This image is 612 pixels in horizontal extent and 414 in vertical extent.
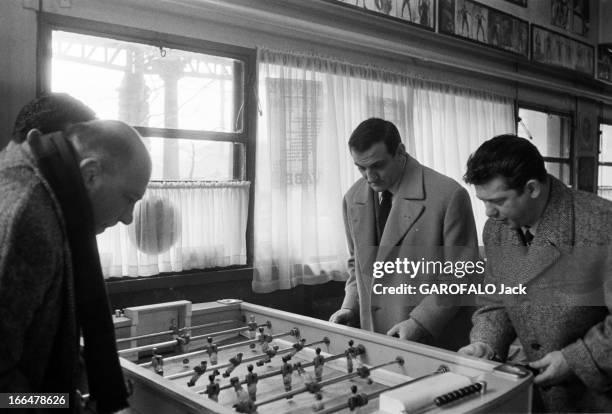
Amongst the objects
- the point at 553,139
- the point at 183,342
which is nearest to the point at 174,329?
the point at 183,342

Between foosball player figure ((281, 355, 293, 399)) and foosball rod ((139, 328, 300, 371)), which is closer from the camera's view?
foosball player figure ((281, 355, 293, 399))

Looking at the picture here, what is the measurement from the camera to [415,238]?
256 centimetres

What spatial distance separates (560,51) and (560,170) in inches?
58.4

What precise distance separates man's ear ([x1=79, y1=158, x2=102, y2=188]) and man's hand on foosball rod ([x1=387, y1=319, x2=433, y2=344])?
4.69 feet

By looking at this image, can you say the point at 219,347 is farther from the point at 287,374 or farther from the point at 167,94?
the point at 167,94

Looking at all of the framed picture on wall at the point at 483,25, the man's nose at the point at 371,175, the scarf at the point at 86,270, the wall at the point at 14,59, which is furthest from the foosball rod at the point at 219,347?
the framed picture on wall at the point at 483,25

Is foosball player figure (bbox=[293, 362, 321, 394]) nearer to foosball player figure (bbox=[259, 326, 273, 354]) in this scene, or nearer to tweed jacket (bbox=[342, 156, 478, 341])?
foosball player figure (bbox=[259, 326, 273, 354])

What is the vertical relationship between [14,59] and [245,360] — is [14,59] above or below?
above

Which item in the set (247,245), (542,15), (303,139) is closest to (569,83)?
(542,15)

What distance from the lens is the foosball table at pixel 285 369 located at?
5.08 ft

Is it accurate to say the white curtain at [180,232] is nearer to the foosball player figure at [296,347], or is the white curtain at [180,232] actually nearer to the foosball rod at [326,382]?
the foosball player figure at [296,347]

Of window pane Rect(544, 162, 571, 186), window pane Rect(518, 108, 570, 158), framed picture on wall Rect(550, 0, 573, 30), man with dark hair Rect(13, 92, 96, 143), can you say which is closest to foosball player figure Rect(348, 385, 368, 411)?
man with dark hair Rect(13, 92, 96, 143)

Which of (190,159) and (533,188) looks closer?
(533,188)

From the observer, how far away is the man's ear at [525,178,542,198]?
1.84 metres
